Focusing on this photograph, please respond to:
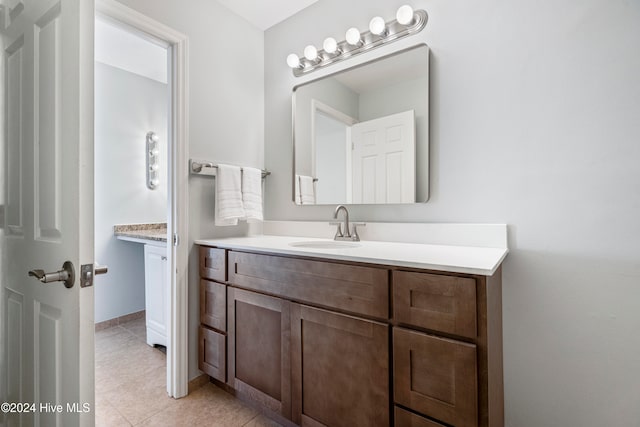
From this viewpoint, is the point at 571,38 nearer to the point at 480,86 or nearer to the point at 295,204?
the point at 480,86

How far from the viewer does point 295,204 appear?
209 cm

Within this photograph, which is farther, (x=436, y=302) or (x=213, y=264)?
(x=213, y=264)

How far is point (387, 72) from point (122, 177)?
253 cm

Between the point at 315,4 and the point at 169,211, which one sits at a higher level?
the point at 315,4

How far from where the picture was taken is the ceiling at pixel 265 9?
1941mm

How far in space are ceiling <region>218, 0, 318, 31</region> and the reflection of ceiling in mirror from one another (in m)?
0.60

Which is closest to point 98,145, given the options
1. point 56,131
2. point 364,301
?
point 56,131

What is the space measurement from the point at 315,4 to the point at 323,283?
5.99 feet

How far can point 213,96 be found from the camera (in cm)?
188

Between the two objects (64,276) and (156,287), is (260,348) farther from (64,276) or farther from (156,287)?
(156,287)

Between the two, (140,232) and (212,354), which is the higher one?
(140,232)

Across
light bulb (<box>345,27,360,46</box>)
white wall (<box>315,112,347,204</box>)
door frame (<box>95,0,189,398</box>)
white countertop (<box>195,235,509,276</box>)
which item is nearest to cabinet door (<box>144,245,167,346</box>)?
door frame (<box>95,0,189,398</box>)

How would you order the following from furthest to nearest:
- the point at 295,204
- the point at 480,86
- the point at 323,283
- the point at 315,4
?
1. the point at 295,204
2. the point at 315,4
3. the point at 480,86
4. the point at 323,283

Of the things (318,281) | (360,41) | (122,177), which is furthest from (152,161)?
(318,281)
